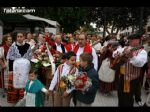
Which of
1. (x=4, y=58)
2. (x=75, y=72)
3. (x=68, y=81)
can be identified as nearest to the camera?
(x=68, y=81)

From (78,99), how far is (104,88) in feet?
16.1

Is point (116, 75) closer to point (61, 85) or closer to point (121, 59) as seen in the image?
point (121, 59)

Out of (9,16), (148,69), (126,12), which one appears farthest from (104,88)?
(126,12)

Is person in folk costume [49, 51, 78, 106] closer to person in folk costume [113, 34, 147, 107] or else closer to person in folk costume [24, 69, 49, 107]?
person in folk costume [24, 69, 49, 107]

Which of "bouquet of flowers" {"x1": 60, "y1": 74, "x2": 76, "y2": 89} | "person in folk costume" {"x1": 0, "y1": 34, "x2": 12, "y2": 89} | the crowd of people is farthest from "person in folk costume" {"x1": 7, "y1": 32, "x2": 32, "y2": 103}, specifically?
"bouquet of flowers" {"x1": 60, "y1": 74, "x2": 76, "y2": 89}

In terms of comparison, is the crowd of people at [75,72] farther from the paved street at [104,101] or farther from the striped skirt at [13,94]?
the paved street at [104,101]

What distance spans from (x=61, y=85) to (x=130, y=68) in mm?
1208

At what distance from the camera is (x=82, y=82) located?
21.0 ft

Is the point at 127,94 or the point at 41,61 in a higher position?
the point at 41,61

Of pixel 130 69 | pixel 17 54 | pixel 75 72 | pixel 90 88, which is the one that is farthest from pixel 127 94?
pixel 17 54

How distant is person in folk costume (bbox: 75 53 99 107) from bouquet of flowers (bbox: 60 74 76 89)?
0.20 metres

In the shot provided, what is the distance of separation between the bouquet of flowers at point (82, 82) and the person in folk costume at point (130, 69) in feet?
3.54

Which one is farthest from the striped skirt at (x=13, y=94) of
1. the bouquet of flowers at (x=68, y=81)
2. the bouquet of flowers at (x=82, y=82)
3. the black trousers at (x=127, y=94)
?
the bouquet of flowers at (x=82, y=82)

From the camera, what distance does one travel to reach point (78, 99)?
257 inches
